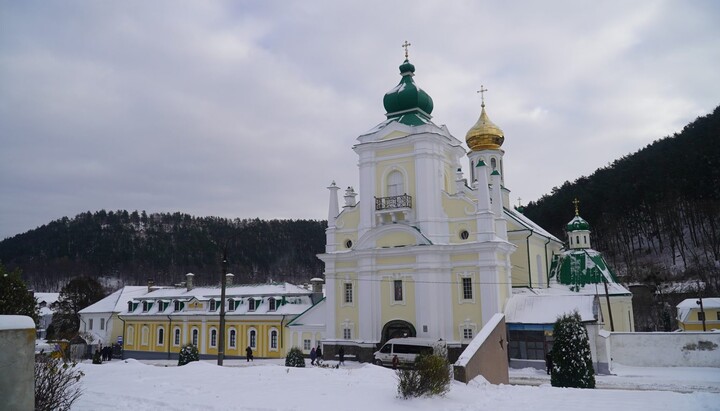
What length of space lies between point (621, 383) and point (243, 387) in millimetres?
15542

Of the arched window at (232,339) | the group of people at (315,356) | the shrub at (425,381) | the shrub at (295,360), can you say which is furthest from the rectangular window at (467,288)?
the arched window at (232,339)

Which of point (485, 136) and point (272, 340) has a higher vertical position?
point (485, 136)

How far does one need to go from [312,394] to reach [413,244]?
17489 mm

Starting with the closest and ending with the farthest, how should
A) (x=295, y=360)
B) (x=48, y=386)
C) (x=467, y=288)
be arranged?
1. (x=48, y=386)
2. (x=295, y=360)
3. (x=467, y=288)

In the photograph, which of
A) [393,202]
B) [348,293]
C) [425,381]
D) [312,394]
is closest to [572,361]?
[425,381]

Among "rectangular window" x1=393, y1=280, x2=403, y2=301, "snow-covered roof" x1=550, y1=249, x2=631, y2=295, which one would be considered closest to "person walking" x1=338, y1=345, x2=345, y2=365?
"rectangular window" x1=393, y1=280, x2=403, y2=301

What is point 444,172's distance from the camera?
3159 cm

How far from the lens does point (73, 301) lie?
191 ft

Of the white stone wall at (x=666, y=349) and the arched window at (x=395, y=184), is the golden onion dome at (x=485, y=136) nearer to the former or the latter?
the arched window at (x=395, y=184)

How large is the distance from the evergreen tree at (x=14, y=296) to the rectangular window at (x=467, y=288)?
19.5 m

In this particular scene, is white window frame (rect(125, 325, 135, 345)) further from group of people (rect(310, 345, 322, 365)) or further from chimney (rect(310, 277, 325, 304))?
group of people (rect(310, 345, 322, 365))

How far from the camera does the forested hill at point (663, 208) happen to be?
A: 215 feet

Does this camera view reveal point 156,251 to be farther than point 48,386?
Yes

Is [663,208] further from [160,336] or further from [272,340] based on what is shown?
[160,336]
